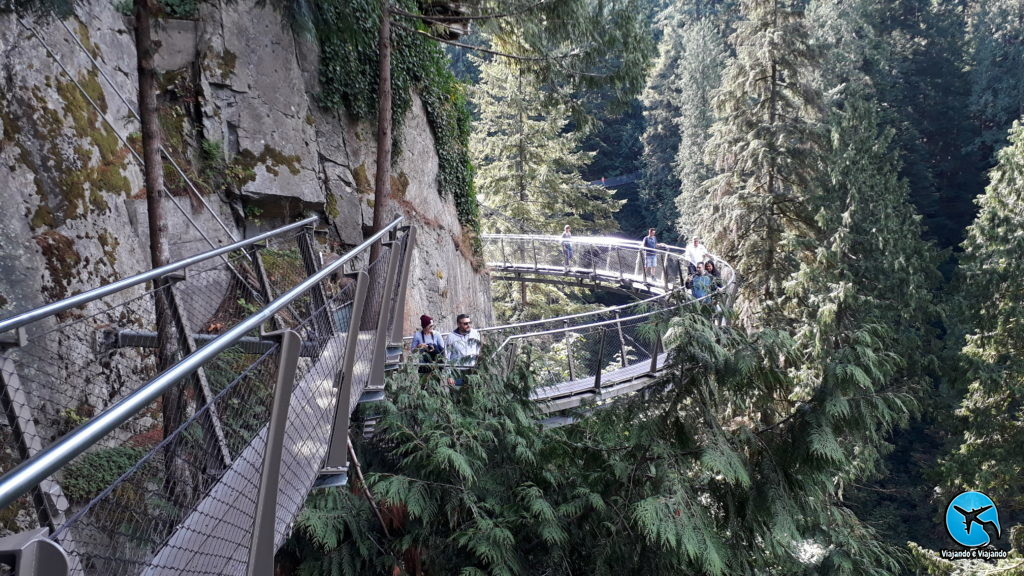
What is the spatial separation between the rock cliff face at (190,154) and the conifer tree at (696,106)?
31.6 meters

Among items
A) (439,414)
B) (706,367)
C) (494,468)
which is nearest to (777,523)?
(706,367)

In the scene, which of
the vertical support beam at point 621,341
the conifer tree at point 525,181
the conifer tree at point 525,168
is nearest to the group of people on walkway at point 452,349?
the vertical support beam at point 621,341

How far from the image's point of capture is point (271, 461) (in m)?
1.94

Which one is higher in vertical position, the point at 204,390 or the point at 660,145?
the point at 204,390

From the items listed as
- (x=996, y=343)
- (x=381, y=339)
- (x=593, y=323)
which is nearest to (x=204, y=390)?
(x=381, y=339)

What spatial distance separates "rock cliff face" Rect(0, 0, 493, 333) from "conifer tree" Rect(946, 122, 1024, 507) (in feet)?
49.6

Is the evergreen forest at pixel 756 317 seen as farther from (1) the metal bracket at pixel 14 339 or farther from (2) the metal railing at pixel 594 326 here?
(1) the metal bracket at pixel 14 339

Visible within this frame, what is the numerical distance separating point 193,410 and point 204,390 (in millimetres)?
1202

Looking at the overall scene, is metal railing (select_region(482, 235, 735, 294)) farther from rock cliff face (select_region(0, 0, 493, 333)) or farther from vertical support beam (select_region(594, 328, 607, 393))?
vertical support beam (select_region(594, 328, 607, 393))

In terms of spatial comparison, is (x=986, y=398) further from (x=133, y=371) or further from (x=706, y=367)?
(x=133, y=371)

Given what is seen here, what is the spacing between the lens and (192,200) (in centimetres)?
881

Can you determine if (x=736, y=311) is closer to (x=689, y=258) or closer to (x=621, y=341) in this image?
(x=621, y=341)

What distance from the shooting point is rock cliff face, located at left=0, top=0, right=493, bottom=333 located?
5.92 m

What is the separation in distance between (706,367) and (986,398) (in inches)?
798
